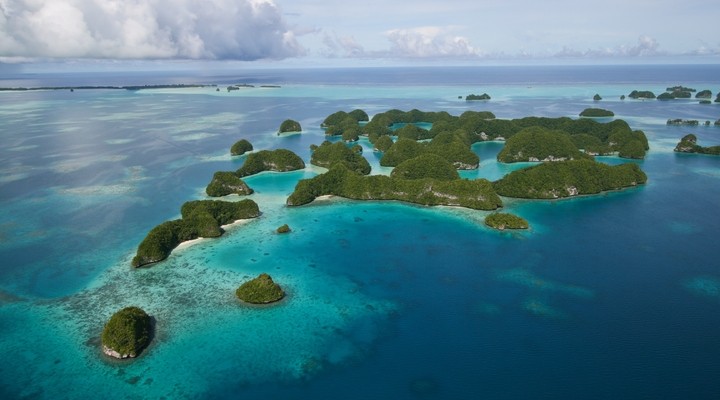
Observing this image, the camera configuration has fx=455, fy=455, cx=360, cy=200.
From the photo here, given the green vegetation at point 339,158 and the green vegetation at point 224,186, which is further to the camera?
the green vegetation at point 339,158

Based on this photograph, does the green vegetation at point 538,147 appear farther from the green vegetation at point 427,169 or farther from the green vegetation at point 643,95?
the green vegetation at point 643,95

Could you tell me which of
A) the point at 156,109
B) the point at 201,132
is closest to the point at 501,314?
the point at 201,132

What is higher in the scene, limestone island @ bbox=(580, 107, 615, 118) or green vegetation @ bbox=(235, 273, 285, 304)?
limestone island @ bbox=(580, 107, 615, 118)

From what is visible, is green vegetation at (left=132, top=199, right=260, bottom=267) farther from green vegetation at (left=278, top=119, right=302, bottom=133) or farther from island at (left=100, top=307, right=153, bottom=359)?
green vegetation at (left=278, top=119, right=302, bottom=133)

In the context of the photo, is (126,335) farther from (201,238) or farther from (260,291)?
(201,238)

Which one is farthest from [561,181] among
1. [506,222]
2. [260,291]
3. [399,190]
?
[260,291]

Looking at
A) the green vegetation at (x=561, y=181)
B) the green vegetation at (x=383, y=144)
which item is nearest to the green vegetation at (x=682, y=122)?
the green vegetation at (x=561, y=181)

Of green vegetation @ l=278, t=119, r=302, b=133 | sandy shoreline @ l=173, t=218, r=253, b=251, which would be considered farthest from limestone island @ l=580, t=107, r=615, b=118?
sandy shoreline @ l=173, t=218, r=253, b=251

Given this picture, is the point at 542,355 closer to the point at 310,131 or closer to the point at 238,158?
the point at 238,158
